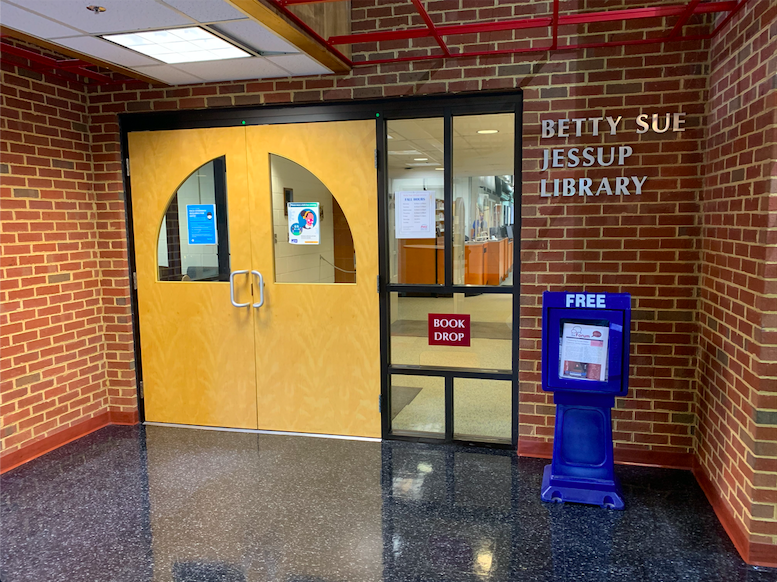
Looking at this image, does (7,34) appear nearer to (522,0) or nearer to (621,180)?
(522,0)

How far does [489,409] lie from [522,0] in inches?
108

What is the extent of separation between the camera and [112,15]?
101 inches

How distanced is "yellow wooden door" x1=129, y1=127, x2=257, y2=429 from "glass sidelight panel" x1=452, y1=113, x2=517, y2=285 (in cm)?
150

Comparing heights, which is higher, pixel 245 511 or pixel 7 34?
pixel 7 34

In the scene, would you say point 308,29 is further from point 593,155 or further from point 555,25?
point 593,155

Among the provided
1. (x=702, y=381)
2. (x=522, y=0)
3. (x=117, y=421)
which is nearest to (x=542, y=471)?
(x=702, y=381)

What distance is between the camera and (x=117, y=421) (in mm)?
4359

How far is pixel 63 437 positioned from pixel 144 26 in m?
2.85

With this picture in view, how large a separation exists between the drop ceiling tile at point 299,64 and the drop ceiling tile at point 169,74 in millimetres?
670

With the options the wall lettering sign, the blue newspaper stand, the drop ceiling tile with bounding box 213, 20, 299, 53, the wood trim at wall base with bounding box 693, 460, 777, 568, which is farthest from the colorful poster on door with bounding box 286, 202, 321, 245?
the wood trim at wall base with bounding box 693, 460, 777, 568

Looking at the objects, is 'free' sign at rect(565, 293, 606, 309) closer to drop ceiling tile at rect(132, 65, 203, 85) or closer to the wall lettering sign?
the wall lettering sign

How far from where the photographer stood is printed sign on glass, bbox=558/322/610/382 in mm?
2973

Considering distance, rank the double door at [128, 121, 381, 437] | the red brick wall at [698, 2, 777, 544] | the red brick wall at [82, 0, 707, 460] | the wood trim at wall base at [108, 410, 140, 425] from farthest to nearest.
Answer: the wood trim at wall base at [108, 410, 140, 425] < the double door at [128, 121, 381, 437] < the red brick wall at [82, 0, 707, 460] < the red brick wall at [698, 2, 777, 544]

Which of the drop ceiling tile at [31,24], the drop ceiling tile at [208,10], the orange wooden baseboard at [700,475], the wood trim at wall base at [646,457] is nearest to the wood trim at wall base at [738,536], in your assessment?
the orange wooden baseboard at [700,475]
